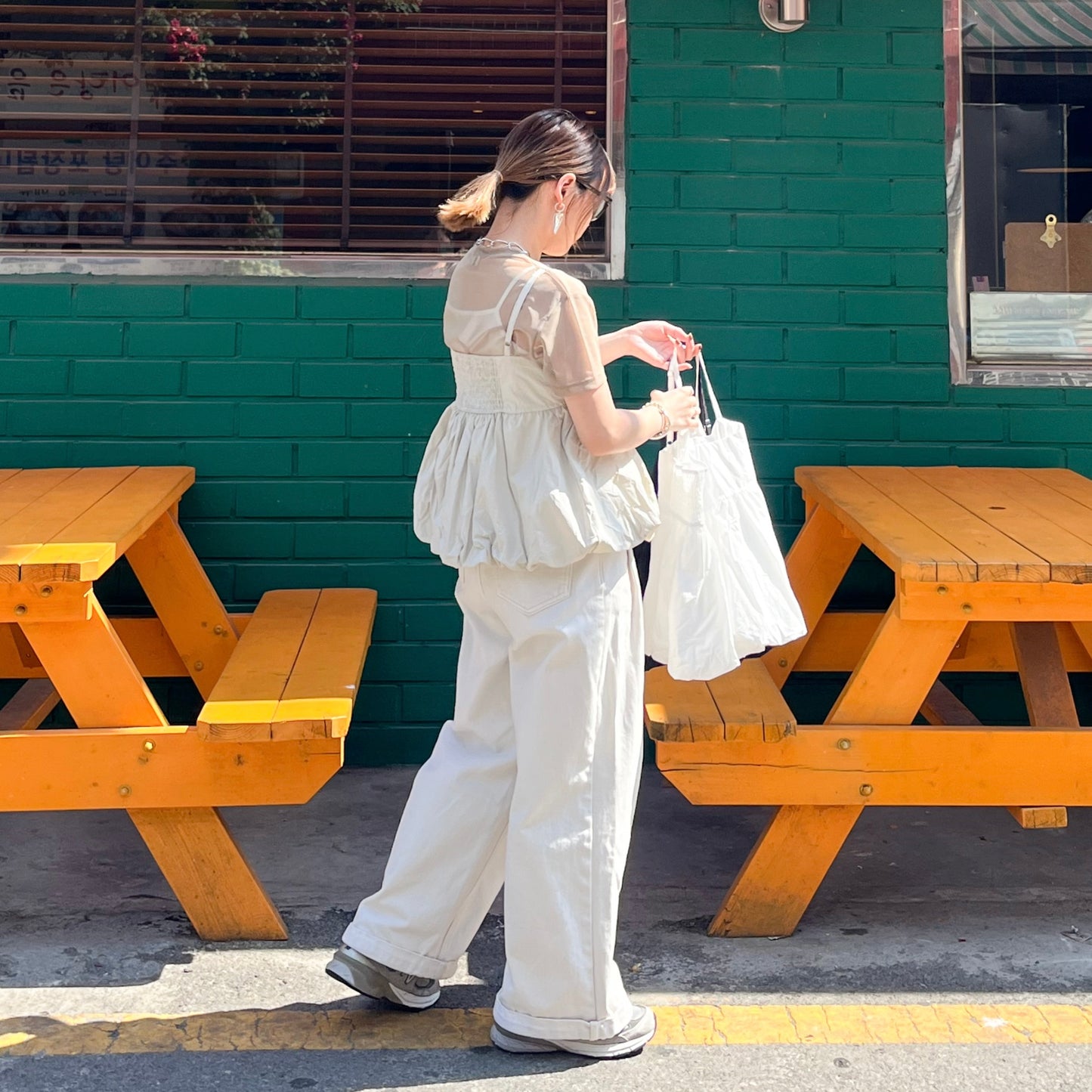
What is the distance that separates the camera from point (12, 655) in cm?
427

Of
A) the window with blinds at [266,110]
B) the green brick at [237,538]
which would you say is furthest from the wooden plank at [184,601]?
the window with blinds at [266,110]

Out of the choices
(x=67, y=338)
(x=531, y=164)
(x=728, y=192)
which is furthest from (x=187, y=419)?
(x=531, y=164)

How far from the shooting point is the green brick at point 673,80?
4.39 meters

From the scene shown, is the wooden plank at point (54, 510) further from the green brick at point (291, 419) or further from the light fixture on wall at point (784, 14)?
the light fixture on wall at point (784, 14)

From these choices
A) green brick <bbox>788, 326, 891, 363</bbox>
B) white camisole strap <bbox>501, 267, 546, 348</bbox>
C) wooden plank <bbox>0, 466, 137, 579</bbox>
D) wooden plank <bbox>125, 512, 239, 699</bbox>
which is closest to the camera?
white camisole strap <bbox>501, 267, 546, 348</bbox>

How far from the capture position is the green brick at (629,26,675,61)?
4.39m

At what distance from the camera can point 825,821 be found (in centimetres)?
320

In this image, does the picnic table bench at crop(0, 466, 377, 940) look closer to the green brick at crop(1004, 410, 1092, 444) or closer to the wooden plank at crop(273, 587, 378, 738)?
the wooden plank at crop(273, 587, 378, 738)

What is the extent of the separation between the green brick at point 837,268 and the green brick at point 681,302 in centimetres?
23

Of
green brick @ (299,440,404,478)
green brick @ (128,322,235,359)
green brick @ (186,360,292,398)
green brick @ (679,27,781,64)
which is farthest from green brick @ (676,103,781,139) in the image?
green brick @ (128,322,235,359)

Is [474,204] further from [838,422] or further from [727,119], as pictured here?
[838,422]

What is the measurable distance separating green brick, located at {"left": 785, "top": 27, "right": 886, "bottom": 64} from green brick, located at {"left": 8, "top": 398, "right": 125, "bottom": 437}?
2353mm

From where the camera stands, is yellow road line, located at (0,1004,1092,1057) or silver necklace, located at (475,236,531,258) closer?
silver necklace, located at (475,236,531,258)

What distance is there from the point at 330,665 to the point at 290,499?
3.90 feet
